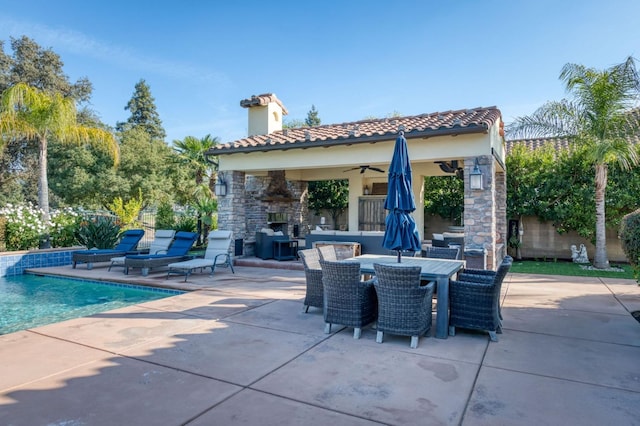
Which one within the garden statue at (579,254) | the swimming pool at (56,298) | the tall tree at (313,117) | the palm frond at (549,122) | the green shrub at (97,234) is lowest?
the swimming pool at (56,298)

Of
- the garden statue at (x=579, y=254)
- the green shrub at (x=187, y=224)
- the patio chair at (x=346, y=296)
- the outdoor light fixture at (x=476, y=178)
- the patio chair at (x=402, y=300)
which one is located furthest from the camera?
the green shrub at (x=187, y=224)

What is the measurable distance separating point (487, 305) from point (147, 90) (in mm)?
50461

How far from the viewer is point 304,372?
3.88 metres

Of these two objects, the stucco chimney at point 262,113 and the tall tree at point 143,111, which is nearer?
the stucco chimney at point 262,113

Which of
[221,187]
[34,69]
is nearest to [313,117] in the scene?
[34,69]

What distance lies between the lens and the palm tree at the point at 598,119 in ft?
35.2

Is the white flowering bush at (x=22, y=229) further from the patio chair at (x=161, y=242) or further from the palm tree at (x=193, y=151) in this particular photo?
the palm tree at (x=193, y=151)

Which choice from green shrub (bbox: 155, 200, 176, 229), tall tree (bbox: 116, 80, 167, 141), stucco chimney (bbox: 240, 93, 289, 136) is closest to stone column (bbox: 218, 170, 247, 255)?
stucco chimney (bbox: 240, 93, 289, 136)

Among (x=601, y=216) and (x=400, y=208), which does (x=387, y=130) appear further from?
(x=601, y=216)

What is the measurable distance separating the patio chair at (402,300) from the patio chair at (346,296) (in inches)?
12.6

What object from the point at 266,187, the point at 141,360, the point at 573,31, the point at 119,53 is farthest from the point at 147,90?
the point at 141,360

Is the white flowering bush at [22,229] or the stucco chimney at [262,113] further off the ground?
the stucco chimney at [262,113]

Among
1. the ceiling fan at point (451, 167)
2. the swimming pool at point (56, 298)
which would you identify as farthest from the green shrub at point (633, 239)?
the swimming pool at point (56, 298)

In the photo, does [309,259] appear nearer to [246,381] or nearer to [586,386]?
[246,381]
